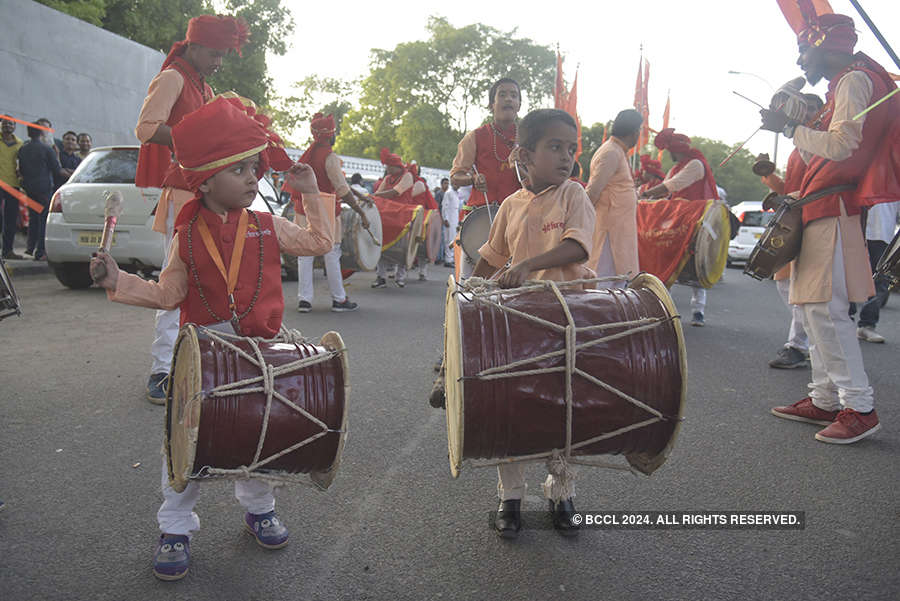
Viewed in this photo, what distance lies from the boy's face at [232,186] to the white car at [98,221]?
550cm

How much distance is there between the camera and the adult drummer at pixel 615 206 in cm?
472

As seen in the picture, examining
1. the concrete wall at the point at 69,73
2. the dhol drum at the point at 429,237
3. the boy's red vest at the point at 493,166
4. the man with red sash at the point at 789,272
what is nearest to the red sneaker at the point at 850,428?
the man with red sash at the point at 789,272

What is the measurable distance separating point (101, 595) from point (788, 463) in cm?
306

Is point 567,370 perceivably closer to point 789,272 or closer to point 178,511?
point 178,511

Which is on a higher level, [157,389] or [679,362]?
[679,362]

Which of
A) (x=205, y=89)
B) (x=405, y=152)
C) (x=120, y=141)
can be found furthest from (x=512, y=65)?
(x=205, y=89)

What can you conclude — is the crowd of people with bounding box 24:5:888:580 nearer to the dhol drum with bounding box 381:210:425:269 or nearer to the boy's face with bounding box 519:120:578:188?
the boy's face with bounding box 519:120:578:188

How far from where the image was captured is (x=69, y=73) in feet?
48.2

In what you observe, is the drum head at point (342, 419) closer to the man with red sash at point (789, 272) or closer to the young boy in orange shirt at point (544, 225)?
the young boy in orange shirt at point (544, 225)

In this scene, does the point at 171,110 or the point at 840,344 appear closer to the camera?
the point at 840,344

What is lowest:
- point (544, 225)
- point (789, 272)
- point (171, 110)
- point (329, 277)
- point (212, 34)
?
point (329, 277)

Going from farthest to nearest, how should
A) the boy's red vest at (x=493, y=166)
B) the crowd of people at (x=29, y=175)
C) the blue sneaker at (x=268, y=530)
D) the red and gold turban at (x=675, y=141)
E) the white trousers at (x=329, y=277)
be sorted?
the crowd of people at (x=29, y=175) < the white trousers at (x=329, y=277) < the red and gold turban at (x=675, y=141) < the boy's red vest at (x=493, y=166) < the blue sneaker at (x=268, y=530)

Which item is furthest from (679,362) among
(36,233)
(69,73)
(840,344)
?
(69,73)

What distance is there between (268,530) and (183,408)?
61 centimetres
